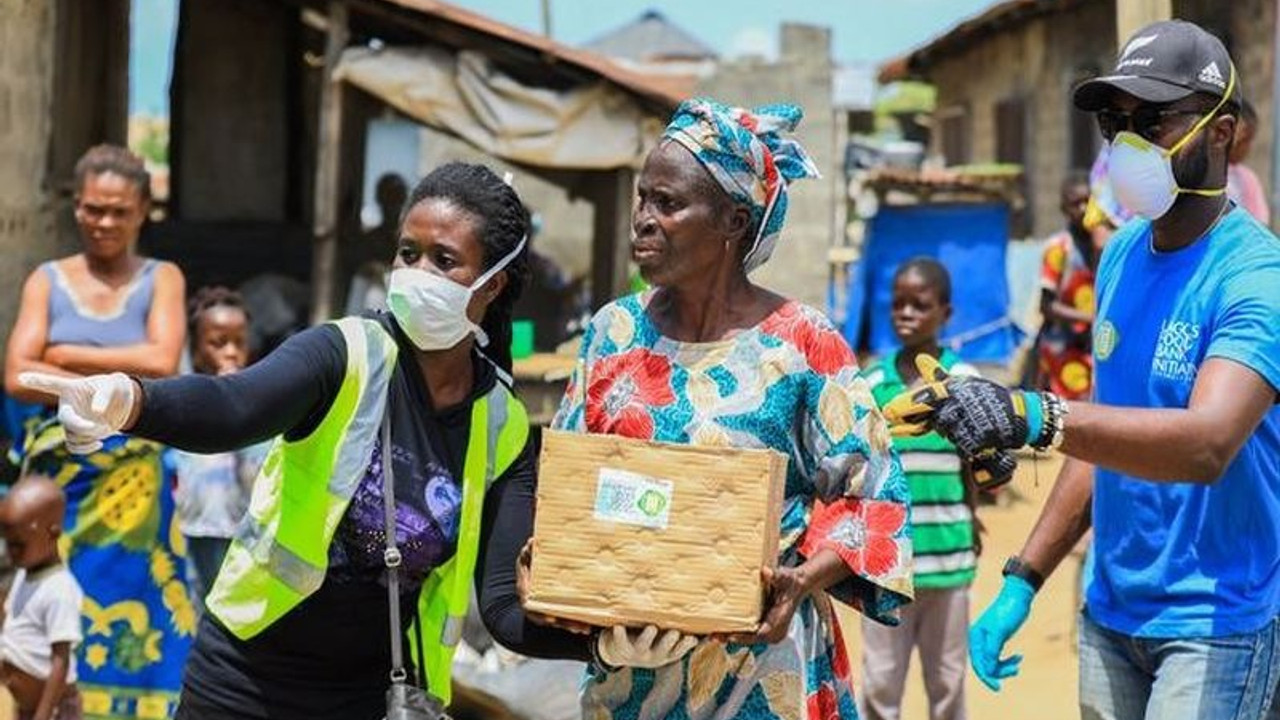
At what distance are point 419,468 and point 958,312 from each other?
12.2 meters

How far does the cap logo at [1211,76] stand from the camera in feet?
11.1

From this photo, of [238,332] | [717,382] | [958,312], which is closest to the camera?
[717,382]

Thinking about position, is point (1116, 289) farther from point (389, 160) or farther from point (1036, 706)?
point (389, 160)

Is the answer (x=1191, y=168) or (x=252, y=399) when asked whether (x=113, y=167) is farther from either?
(x=1191, y=168)

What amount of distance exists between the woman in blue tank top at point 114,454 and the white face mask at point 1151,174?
11.1 ft

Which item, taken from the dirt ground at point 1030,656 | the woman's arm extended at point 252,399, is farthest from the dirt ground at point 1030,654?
the woman's arm extended at point 252,399

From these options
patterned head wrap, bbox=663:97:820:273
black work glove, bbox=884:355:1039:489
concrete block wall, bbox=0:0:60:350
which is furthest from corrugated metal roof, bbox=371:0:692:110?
black work glove, bbox=884:355:1039:489

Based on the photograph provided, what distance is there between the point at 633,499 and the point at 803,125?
13.1 meters

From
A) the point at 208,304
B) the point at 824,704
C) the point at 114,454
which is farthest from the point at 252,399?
the point at 208,304

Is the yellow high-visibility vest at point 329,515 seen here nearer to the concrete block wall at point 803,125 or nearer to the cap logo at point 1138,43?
the cap logo at point 1138,43

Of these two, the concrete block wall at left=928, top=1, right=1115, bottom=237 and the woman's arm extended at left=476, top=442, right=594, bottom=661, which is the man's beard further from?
the concrete block wall at left=928, top=1, right=1115, bottom=237

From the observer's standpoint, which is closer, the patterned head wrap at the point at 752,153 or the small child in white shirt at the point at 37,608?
the patterned head wrap at the point at 752,153

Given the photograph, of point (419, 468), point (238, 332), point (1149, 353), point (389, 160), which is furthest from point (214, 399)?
point (389, 160)

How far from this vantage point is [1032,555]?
12.5ft
